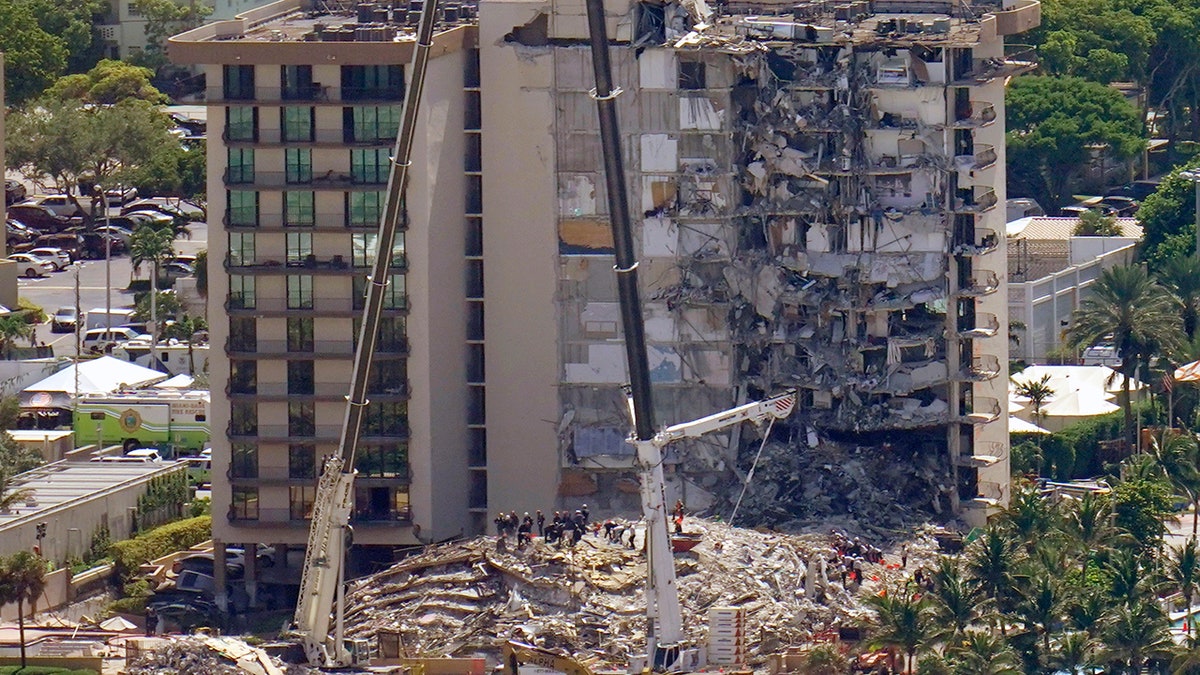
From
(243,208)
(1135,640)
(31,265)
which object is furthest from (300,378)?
(31,265)

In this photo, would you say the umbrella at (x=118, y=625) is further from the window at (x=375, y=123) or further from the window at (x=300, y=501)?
the window at (x=375, y=123)

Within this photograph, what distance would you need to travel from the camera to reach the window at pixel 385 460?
118m

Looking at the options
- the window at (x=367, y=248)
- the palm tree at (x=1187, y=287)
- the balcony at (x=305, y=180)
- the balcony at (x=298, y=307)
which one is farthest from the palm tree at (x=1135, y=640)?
the palm tree at (x=1187, y=287)

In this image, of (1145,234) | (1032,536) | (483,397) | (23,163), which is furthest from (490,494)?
(23,163)

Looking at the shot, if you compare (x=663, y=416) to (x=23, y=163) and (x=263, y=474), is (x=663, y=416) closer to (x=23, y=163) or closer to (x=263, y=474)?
(x=263, y=474)

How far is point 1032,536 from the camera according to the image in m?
109

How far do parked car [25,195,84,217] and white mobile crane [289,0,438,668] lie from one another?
271 feet

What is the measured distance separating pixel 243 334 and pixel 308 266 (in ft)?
9.57

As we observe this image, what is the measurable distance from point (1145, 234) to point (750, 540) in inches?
2137

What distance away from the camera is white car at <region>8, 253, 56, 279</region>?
172 metres

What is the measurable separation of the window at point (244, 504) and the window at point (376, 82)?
11980 millimetres

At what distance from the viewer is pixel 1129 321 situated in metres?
134

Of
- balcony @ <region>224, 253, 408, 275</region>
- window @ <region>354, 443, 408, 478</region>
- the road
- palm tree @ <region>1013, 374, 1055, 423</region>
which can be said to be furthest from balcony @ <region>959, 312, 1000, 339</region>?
the road

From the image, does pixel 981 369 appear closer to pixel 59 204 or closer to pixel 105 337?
pixel 105 337
